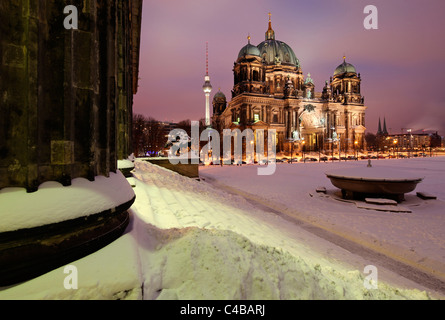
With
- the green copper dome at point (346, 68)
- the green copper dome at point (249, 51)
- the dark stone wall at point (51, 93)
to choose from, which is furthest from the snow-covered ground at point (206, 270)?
the green copper dome at point (346, 68)

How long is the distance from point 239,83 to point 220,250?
62803mm

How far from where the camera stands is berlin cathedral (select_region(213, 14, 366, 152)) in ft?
198

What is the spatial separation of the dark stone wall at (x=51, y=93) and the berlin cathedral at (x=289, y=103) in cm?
5645

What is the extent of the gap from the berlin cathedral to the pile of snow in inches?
2238

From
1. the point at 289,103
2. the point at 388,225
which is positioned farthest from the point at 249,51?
the point at 388,225

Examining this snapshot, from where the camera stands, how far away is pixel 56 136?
2332 millimetres

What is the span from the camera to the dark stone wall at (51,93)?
205cm

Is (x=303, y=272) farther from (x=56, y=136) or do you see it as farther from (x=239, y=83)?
(x=239, y=83)

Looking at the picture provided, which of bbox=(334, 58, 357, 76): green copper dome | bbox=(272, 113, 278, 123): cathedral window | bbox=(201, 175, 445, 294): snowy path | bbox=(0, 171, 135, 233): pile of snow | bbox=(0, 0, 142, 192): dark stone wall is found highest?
bbox=(334, 58, 357, 76): green copper dome

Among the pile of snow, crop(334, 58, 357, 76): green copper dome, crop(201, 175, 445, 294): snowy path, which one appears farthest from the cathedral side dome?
the pile of snow

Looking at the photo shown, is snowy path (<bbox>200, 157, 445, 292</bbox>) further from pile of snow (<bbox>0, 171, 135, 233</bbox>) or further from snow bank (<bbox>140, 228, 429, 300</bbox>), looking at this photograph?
pile of snow (<bbox>0, 171, 135, 233</bbox>)

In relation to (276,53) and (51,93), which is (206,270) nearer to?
(51,93)

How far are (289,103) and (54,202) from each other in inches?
2663
